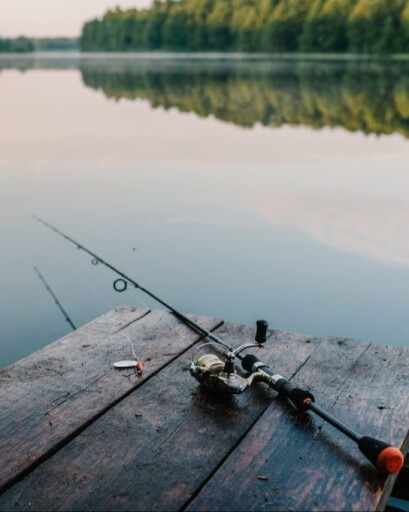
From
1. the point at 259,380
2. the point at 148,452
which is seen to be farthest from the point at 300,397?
the point at 148,452

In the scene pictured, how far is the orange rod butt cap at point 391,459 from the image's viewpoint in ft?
6.40

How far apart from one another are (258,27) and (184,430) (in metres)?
79.3

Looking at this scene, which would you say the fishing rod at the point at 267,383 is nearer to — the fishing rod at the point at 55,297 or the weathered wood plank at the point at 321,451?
the weathered wood plank at the point at 321,451

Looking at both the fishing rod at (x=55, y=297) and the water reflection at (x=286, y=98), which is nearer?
the fishing rod at (x=55, y=297)

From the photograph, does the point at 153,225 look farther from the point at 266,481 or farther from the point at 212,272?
the point at 266,481

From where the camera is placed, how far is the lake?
→ 4.52 m

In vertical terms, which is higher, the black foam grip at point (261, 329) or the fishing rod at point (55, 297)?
the black foam grip at point (261, 329)

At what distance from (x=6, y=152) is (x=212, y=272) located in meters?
7.15

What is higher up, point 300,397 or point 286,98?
point 300,397

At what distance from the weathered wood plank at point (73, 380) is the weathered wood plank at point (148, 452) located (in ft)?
0.19

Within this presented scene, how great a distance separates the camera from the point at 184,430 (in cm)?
226

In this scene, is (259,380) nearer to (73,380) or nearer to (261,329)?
(261,329)

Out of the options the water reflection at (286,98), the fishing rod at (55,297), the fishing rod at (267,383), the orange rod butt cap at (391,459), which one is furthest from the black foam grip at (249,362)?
the water reflection at (286,98)

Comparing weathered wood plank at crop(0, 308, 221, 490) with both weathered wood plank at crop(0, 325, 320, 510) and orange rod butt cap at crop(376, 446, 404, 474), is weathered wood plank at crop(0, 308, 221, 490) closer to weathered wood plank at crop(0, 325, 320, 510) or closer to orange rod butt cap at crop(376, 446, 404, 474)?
weathered wood plank at crop(0, 325, 320, 510)
